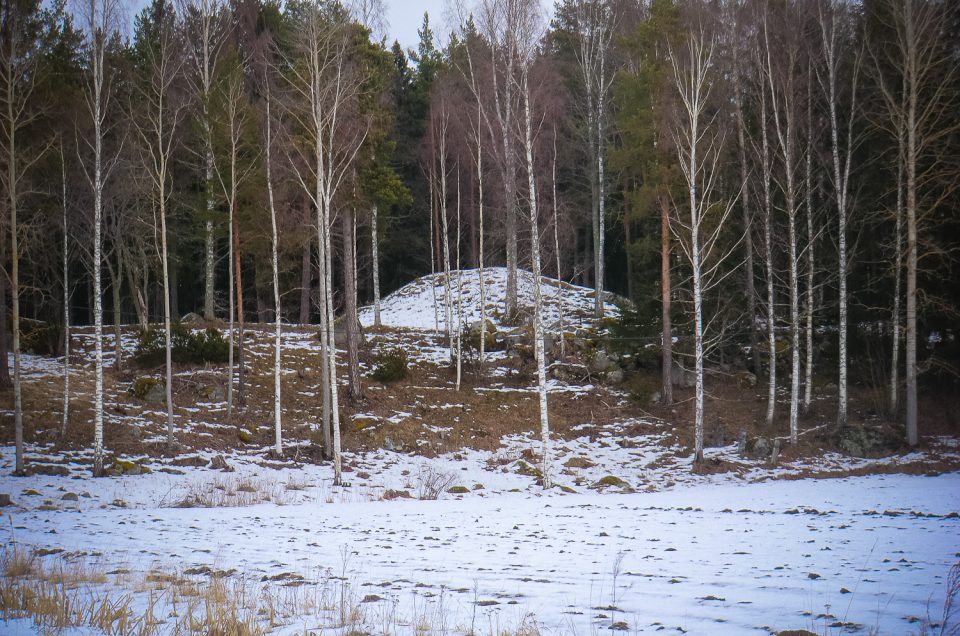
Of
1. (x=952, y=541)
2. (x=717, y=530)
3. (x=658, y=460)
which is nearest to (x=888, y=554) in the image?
(x=952, y=541)

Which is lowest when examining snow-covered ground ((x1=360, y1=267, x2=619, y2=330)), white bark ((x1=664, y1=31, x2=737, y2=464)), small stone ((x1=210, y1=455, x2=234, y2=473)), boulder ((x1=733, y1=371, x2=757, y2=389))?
small stone ((x1=210, y1=455, x2=234, y2=473))

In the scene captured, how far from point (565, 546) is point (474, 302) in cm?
2804

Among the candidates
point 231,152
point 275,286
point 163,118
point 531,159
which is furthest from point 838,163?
point 163,118

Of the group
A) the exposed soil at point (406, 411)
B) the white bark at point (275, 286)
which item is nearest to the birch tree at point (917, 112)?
the exposed soil at point (406, 411)

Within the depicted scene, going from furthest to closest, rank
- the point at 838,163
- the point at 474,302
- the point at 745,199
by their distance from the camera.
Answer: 1. the point at 474,302
2. the point at 745,199
3. the point at 838,163

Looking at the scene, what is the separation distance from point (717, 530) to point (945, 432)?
1349 centimetres

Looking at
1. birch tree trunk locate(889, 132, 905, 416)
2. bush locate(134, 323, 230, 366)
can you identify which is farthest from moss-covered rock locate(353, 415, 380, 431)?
birch tree trunk locate(889, 132, 905, 416)

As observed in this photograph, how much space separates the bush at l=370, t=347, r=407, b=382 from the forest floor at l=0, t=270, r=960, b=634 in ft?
1.68

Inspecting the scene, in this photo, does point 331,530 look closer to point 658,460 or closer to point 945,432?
point 658,460

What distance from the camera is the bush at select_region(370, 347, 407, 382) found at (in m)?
23.3

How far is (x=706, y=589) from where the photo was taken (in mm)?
5406

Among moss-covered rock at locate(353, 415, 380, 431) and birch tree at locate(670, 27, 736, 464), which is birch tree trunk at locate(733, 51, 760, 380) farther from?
moss-covered rock at locate(353, 415, 380, 431)

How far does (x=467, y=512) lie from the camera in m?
11.2

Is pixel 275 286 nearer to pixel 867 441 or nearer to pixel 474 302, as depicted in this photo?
pixel 867 441
